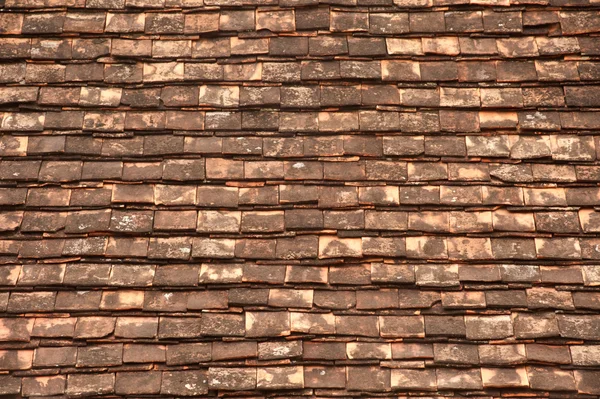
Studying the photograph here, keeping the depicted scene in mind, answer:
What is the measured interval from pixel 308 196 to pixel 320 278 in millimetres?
535

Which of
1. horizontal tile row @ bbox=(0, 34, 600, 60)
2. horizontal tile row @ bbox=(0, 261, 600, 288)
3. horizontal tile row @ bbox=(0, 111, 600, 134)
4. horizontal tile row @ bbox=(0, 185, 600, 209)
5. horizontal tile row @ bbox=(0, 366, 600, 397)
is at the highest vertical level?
horizontal tile row @ bbox=(0, 34, 600, 60)

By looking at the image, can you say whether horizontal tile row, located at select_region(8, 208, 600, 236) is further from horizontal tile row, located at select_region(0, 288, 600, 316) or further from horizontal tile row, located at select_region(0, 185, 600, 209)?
horizontal tile row, located at select_region(0, 288, 600, 316)

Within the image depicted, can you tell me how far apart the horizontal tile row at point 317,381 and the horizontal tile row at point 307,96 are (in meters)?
1.65

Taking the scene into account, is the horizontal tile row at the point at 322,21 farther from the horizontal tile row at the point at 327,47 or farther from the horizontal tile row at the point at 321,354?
the horizontal tile row at the point at 321,354

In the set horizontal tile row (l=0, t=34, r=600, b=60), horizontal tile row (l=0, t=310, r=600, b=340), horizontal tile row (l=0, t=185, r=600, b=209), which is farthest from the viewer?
horizontal tile row (l=0, t=34, r=600, b=60)

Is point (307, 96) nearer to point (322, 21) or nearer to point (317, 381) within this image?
point (322, 21)

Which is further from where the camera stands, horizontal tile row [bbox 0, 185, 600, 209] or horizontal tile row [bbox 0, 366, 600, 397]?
horizontal tile row [bbox 0, 185, 600, 209]

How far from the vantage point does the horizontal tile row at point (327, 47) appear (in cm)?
469

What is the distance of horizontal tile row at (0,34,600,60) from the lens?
15.4 ft

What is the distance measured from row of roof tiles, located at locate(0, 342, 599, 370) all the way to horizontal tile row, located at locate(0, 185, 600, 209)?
0.87 meters

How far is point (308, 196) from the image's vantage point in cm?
441

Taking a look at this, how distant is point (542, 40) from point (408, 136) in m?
1.18

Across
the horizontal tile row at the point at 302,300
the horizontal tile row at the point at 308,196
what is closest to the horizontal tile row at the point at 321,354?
the horizontal tile row at the point at 302,300

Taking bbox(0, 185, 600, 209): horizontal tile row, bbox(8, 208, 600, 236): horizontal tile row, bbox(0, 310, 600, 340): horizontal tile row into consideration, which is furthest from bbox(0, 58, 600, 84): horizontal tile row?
bbox(0, 310, 600, 340): horizontal tile row
